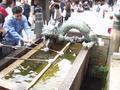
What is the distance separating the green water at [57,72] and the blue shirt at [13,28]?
1099 mm

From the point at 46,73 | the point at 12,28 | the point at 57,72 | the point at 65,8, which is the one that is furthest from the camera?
the point at 65,8

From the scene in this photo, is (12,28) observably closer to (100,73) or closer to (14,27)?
(14,27)

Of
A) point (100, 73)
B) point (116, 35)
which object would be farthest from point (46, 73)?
point (100, 73)

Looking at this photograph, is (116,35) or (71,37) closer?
(116,35)

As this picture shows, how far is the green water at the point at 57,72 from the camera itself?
7.91m

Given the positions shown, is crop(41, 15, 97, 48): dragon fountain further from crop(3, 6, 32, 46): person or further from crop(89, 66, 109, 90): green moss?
crop(3, 6, 32, 46): person

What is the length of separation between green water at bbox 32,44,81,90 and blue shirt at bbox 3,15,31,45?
3.61 feet

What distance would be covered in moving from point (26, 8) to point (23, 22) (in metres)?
6.73

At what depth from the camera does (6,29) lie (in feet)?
29.1

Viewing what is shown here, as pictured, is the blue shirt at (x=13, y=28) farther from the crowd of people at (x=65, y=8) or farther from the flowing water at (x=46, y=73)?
the crowd of people at (x=65, y=8)

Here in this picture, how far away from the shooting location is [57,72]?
9.02 m

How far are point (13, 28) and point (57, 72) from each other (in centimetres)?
148

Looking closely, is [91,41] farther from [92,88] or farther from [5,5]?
[5,5]

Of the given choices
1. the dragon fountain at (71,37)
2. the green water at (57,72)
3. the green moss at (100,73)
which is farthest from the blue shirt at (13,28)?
the green moss at (100,73)
